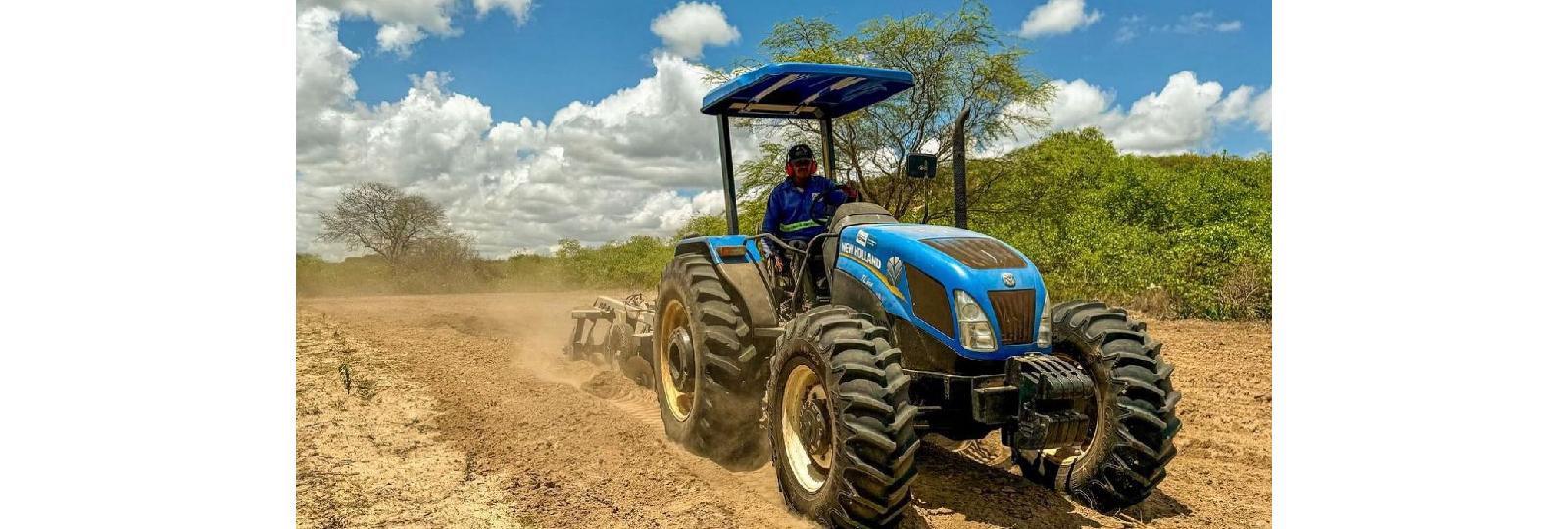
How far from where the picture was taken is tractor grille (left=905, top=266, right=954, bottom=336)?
4.35m

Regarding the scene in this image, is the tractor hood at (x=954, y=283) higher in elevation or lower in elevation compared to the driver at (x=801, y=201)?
lower

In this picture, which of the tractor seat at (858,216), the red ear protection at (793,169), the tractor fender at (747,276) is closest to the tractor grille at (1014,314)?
the tractor seat at (858,216)

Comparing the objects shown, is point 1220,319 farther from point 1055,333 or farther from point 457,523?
point 457,523

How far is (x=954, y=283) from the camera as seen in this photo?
14.1ft

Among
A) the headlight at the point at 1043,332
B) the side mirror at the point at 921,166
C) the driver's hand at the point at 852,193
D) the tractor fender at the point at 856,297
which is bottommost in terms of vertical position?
the headlight at the point at 1043,332

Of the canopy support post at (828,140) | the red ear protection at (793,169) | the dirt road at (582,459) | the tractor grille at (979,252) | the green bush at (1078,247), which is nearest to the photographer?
the tractor grille at (979,252)

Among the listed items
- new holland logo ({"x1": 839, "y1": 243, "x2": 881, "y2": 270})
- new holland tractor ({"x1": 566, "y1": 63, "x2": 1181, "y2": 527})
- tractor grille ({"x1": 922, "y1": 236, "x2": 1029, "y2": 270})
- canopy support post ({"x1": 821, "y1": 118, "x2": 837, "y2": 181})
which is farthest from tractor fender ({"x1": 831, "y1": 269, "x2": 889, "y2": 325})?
canopy support post ({"x1": 821, "y1": 118, "x2": 837, "y2": 181})

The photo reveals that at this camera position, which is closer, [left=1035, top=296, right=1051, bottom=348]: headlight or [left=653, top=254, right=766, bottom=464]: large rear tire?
[left=1035, top=296, right=1051, bottom=348]: headlight

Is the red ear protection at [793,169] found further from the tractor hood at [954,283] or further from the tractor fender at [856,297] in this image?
the tractor hood at [954,283]

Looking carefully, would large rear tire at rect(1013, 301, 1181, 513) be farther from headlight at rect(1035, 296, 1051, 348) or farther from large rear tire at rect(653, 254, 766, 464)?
large rear tire at rect(653, 254, 766, 464)

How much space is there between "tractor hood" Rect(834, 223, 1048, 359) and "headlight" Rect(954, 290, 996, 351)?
0.8 inches

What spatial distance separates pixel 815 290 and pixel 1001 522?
1.94m

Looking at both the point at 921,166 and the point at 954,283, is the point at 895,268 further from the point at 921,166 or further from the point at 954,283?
the point at 921,166

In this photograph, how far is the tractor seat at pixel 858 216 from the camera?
210 inches
